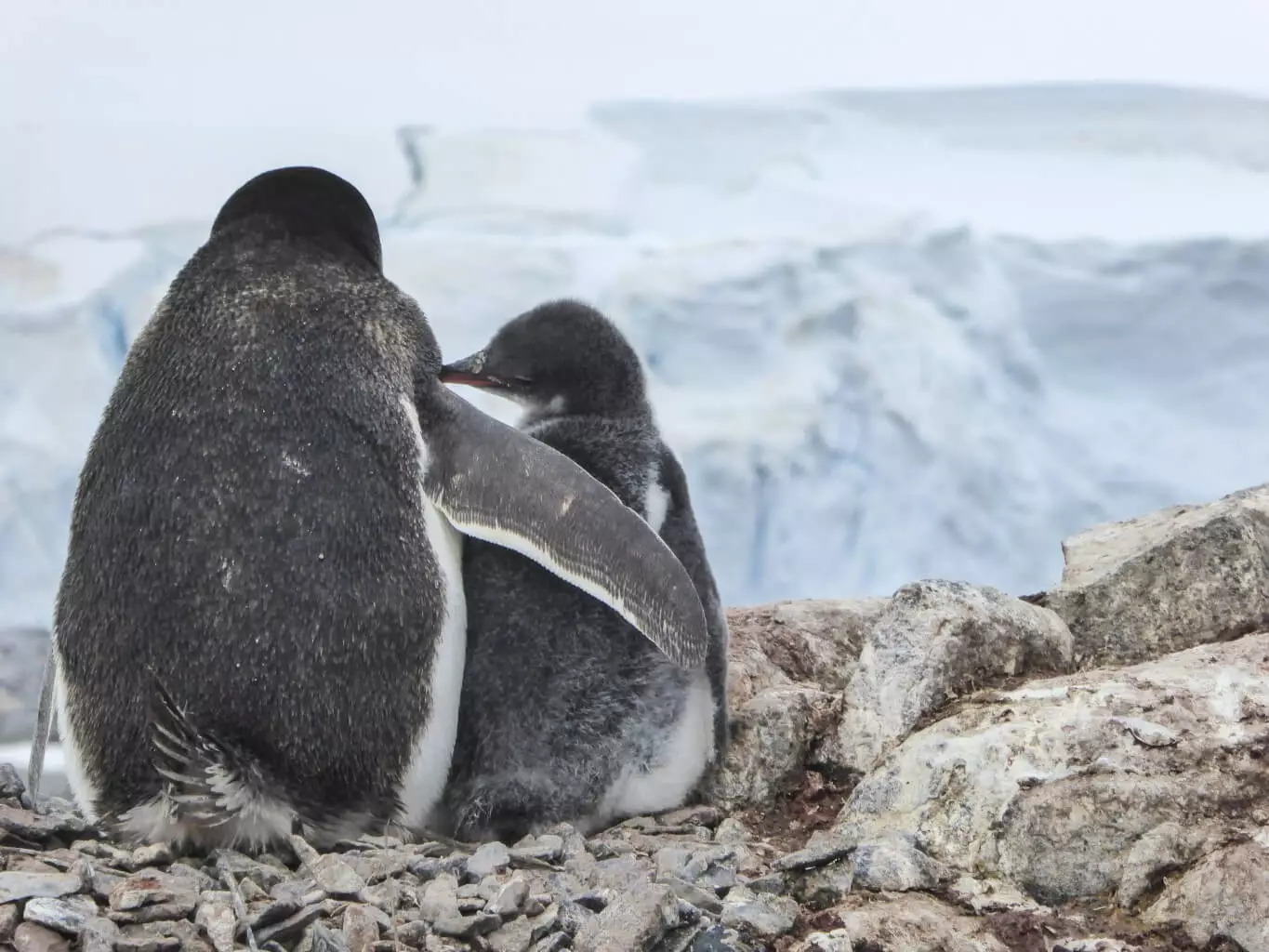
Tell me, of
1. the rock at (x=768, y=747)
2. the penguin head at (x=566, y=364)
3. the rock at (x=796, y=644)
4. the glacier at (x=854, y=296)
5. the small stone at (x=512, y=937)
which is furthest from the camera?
the glacier at (x=854, y=296)

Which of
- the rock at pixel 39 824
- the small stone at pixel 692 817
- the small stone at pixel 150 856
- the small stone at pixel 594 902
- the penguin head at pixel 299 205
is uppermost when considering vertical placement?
the penguin head at pixel 299 205

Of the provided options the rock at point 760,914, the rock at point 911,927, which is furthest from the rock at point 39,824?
the rock at point 911,927

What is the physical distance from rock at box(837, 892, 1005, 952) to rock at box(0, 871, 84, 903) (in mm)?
772

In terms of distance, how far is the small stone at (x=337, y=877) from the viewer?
55.7 inches

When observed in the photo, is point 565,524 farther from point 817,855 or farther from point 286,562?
point 817,855

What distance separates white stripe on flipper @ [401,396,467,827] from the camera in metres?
1.75

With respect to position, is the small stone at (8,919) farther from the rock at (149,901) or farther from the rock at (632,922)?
the rock at (632,922)

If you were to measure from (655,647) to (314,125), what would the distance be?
3.12 m

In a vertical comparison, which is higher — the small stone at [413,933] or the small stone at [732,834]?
the small stone at [732,834]

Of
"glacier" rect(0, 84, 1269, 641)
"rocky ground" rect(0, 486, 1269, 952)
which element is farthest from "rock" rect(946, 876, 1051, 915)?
"glacier" rect(0, 84, 1269, 641)

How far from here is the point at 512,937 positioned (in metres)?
1.36

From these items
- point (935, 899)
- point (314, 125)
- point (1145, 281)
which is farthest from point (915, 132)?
point (935, 899)

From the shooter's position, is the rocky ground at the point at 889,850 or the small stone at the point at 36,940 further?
the rocky ground at the point at 889,850

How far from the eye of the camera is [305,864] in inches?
60.0
